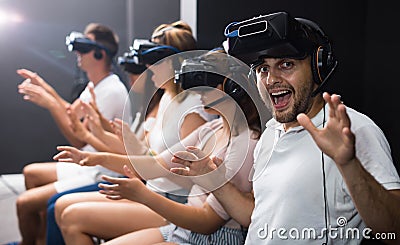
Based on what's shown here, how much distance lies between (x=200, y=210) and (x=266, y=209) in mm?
359

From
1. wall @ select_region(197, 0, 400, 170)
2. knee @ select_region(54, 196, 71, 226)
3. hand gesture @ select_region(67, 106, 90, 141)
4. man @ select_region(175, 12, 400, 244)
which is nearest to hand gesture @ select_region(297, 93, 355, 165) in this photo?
man @ select_region(175, 12, 400, 244)

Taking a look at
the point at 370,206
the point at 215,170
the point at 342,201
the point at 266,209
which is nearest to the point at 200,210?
the point at 215,170

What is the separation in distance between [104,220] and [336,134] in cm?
120

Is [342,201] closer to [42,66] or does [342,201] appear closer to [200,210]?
[200,210]

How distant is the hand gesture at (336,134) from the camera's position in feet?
3.20

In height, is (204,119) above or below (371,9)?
below

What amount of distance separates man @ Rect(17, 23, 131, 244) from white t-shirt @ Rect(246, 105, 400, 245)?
54.2 inches

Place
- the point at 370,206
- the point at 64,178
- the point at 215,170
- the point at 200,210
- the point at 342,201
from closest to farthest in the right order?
the point at 370,206, the point at 342,201, the point at 215,170, the point at 200,210, the point at 64,178

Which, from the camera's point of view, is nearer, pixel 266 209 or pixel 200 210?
pixel 266 209

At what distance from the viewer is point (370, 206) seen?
1072mm

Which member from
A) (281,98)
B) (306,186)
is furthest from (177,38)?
(306,186)

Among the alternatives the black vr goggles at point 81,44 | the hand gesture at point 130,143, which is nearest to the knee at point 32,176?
the black vr goggles at point 81,44

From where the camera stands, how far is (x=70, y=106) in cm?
264

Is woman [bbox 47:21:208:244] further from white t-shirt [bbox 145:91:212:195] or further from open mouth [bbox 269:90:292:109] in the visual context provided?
open mouth [bbox 269:90:292:109]
